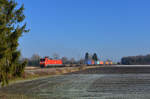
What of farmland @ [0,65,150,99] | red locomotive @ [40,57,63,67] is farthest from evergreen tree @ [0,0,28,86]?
red locomotive @ [40,57,63,67]

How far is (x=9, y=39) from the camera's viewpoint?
14195 millimetres

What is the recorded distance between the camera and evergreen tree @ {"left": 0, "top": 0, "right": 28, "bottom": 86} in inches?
543

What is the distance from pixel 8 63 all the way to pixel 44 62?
77054 millimetres

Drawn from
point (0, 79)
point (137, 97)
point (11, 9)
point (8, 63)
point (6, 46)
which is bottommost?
point (137, 97)

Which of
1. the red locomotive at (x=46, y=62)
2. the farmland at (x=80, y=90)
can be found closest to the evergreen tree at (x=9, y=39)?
the farmland at (x=80, y=90)

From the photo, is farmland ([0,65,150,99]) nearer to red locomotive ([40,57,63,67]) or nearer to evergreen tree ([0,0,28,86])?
evergreen tree ([0,0,28,86])

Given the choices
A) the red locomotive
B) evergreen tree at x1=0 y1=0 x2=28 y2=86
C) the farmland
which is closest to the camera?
evergreen tree at x1=0 y1=0 x2=28 y2=86

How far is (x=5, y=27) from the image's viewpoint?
13.9 meters

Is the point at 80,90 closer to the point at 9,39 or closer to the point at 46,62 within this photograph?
the point at 9,39

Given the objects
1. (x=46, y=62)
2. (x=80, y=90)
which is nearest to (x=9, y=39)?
(x=80, y=90)

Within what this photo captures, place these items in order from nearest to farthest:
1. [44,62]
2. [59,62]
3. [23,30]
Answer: [23,30], [44,62], [59,62]

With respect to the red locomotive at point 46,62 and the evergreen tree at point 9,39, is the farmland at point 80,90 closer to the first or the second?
the evergreen tree at point 9,39

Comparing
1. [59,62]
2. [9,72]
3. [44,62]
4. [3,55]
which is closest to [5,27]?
[3,55]

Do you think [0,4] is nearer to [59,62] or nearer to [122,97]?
[122,97]
